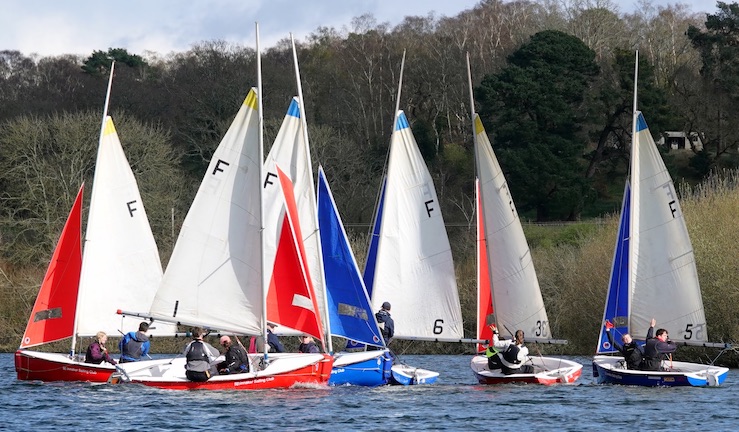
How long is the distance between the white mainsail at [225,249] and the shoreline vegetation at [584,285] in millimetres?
12925

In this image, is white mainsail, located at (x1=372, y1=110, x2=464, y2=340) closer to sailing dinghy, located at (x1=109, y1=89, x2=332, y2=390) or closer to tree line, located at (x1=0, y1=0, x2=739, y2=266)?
sailing dinghy, located at (x1=109, y1=89, x2=332, y2=390)

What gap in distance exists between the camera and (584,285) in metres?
44.1

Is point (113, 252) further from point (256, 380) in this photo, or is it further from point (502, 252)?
point (502, 252)

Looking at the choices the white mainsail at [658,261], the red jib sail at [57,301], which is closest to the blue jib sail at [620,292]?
the white mainsail at [658,261]

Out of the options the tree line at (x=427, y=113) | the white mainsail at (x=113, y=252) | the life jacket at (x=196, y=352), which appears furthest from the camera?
the tree line at (x=427, y=113)

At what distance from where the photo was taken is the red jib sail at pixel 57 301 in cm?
3134

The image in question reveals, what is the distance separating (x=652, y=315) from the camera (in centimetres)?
3117

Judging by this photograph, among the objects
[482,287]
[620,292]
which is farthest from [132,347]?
[620,292]

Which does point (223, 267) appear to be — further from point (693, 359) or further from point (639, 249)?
point (693, 359)

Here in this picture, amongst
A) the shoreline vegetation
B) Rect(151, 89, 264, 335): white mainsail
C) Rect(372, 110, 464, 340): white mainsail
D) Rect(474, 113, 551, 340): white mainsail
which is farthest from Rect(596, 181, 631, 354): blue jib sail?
Rect(151, 89, 264, 335): white mainsail

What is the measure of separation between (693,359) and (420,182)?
1213 centimetres

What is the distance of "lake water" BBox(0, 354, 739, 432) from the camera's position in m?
23.6

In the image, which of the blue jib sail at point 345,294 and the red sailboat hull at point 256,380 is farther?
the blue jib sail at point 345,294

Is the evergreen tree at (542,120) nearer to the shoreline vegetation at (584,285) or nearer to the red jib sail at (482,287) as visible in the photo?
the shoreline vegetation at (584,285)
